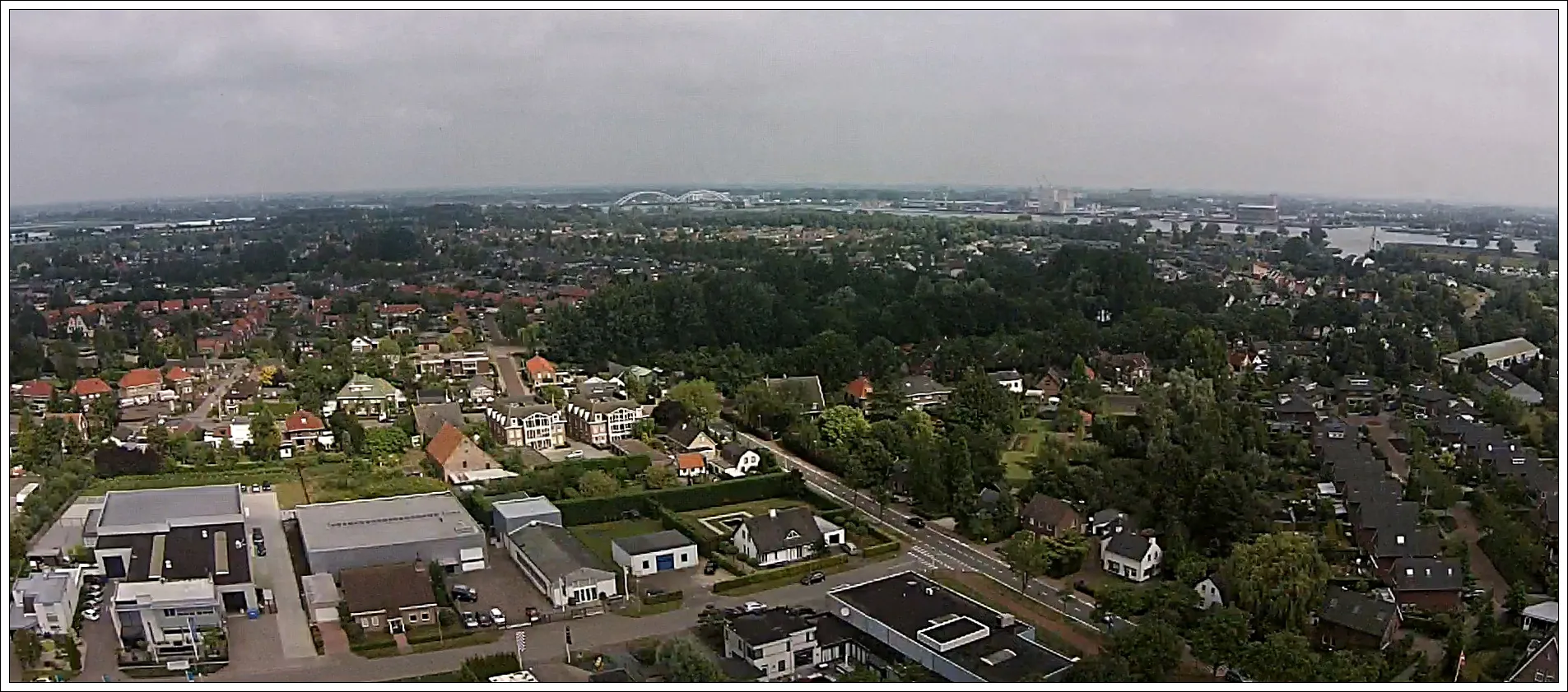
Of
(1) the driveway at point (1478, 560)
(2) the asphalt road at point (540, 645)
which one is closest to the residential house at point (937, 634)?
(2) the asphalt road at point (540, 645)

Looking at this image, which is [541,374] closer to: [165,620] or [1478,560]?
[165,620]

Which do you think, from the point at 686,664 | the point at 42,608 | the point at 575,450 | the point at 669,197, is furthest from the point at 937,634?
the point at 669,197

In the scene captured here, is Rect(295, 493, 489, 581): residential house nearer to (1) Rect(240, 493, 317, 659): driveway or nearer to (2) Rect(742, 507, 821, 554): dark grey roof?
(1) Rect(240, 493, 317, 659): driveway

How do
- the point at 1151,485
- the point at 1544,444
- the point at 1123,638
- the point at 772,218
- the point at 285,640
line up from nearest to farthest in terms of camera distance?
the point at 1123,638, the point at 285,640, the point at 1151,485, the point at 1544,444, the point at 772,218

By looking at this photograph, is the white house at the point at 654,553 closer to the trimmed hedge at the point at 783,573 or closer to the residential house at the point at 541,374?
the trimmed hedge at the point at 783,573

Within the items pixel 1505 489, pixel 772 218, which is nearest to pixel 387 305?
pixel 772 218

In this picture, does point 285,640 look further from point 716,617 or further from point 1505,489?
point 1505,489
